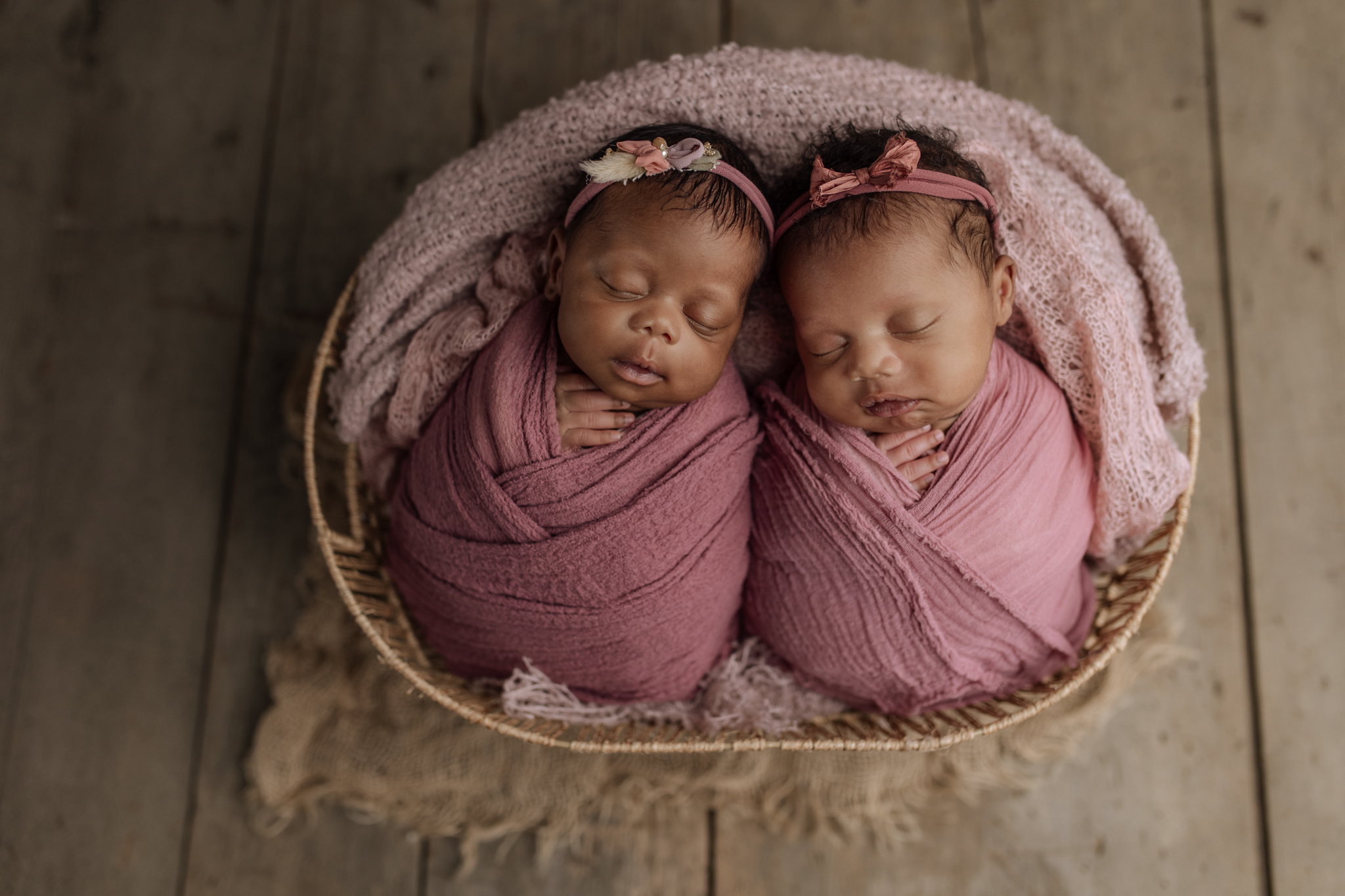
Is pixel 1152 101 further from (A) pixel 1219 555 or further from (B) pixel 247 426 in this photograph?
(B) pixel 247 426

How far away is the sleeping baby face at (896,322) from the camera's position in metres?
0.97

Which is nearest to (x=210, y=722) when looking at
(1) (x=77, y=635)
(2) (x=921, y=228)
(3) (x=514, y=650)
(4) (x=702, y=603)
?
(1) (x=77, y=635)

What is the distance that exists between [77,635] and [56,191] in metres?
0.76

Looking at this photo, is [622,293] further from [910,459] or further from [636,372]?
[910,459]

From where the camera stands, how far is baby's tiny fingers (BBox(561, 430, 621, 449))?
1075mm

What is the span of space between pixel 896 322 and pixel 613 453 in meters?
0.37

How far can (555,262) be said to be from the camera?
111 cm

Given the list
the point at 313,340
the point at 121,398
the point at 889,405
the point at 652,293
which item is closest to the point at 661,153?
the point at 652,293

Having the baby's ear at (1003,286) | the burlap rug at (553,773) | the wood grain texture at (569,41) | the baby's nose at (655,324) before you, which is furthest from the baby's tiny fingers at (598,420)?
the wood grain texture at (569,41)

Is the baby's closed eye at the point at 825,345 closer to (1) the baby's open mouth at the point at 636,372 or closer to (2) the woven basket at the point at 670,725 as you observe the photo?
(1) the baby's open mouth at the point at 636,372

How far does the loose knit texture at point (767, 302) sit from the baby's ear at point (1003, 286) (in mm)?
40

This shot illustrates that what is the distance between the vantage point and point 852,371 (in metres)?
0.99

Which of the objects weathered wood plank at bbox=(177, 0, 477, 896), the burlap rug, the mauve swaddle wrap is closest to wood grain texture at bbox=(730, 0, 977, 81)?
weathered wood plank at bbox=(177, 0, 477, 896)

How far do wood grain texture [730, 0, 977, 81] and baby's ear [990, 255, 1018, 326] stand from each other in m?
0.60
